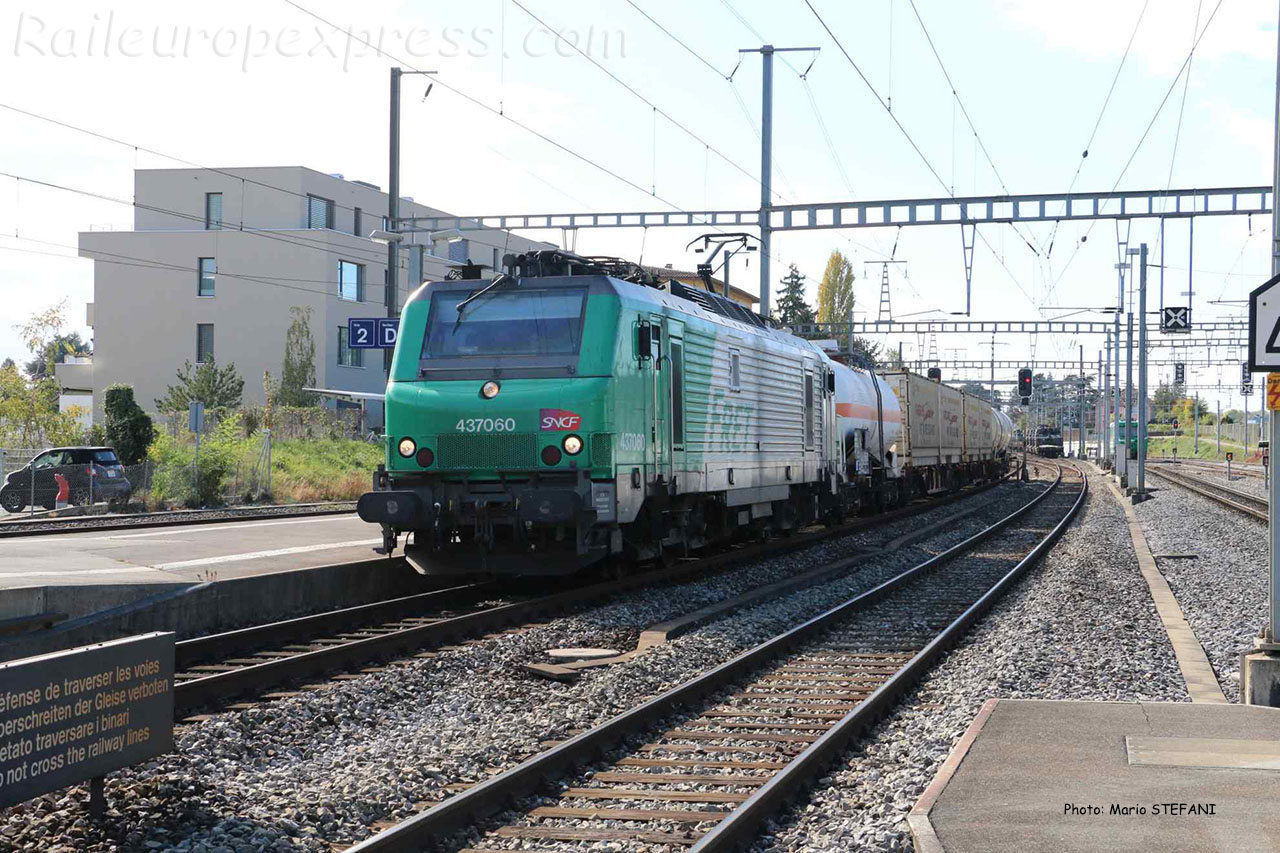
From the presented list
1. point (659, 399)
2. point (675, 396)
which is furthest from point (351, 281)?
point (659, 399)

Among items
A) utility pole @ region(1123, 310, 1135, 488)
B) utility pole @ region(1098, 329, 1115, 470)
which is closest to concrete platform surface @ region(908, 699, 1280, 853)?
utility pole @ region(1123, 310, 1135, 488)

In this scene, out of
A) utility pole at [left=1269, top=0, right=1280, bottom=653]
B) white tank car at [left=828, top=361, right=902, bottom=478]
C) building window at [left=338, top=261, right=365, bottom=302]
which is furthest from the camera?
building window at [left=338, top=261, right=365, bottom=302]

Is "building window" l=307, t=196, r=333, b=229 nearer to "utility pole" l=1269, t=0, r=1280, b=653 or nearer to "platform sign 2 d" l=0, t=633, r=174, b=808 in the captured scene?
"utility pole" l=1269, t=0, r=1280, b=653

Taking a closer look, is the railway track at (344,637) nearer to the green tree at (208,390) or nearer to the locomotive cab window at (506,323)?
the locomotive cab window at (506,323)

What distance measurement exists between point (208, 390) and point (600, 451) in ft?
129

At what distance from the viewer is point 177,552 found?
1546 cm

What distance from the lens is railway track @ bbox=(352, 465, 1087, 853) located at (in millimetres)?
5977

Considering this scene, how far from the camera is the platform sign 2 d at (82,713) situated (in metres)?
5.23

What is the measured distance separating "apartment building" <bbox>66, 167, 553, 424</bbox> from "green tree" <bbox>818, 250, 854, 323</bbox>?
3632cm

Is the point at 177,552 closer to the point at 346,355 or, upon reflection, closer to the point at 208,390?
the point at 208,390

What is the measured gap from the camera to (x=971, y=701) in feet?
29.0

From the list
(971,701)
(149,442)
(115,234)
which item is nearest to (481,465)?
(971,701)

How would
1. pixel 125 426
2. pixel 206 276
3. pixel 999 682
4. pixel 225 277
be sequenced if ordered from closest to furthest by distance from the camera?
1. pixel 999 682
2. pixel 125 426
3. pixel 225 277
4. pixel 206 276

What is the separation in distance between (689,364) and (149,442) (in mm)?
23908
